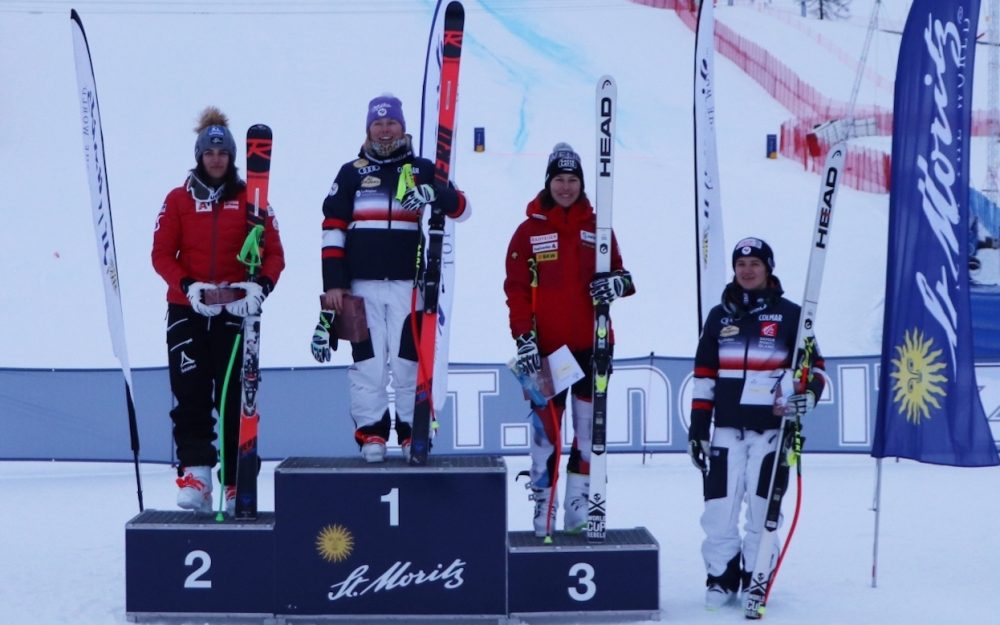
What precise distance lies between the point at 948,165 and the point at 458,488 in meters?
2.84

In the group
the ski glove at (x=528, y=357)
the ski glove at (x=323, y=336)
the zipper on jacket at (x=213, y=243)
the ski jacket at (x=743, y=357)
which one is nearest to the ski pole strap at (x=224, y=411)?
the zipper on jacket at (x=213, y=243)

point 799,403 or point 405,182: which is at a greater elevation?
point 405,182

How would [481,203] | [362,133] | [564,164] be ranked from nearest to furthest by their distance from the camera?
[564,164]
[481,203]
[362,133]

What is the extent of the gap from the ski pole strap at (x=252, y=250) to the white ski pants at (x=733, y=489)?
2304 millimetres

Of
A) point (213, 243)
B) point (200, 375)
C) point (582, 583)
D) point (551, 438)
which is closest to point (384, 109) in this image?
point (213, 243)

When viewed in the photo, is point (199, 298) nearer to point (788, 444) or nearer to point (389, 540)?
point (389, 540)

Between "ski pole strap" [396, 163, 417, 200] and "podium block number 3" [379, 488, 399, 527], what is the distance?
4.23ft

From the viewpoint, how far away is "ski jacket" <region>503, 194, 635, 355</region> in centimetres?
562

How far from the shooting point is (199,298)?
18.1ft

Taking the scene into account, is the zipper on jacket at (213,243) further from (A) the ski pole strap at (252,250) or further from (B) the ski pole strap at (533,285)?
(B) the ski pole strap at (533,285)

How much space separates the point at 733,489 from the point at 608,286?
1084 mm

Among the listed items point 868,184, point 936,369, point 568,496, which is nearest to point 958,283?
point 936,369

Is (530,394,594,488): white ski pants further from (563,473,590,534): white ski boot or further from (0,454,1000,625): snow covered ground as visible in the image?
(0,454,1000,625): snow covered ground

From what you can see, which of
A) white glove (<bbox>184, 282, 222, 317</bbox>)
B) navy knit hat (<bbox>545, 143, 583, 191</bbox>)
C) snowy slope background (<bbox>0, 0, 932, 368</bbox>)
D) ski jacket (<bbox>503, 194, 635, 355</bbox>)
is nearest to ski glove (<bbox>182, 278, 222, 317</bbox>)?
white glove (<bbox>184, 282, 222, 317</bbox>)
